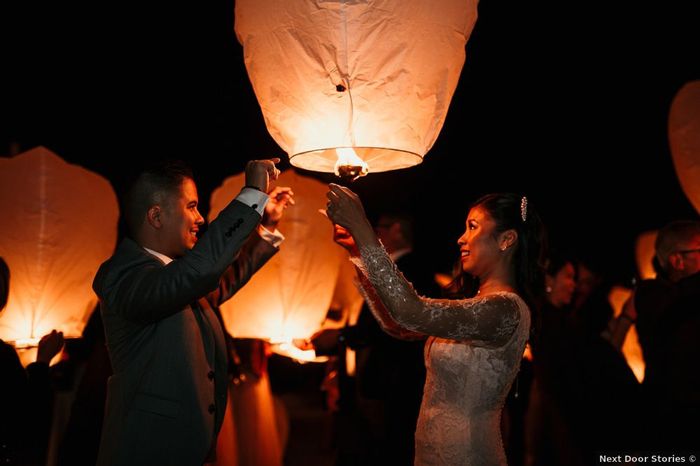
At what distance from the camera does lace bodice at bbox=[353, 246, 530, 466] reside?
2.55 metres

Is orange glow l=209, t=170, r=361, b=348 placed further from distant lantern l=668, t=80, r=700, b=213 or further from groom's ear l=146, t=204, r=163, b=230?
distant lantern l=668, t=80, r=700, b=213

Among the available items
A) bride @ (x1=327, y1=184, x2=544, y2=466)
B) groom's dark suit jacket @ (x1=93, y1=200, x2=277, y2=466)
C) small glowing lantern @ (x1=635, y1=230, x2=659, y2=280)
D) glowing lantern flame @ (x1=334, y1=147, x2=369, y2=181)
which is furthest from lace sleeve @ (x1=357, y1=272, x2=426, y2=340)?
small glowing lantern @ (x1=635, y1=230, x2=659, y2=280)

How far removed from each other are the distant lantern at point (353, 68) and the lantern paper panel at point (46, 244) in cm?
201

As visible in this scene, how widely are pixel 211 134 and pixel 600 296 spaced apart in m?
7.89

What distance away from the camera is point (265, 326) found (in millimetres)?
4387

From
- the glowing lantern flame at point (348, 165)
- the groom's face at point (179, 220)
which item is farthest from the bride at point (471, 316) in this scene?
the groom's face at point (179, 220)

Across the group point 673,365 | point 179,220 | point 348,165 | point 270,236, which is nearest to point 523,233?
point 348,165

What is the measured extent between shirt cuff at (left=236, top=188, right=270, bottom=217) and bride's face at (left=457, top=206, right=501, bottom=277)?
3.32ft

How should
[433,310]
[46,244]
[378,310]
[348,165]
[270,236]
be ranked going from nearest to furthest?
[348,165]
[433,310]
[378,310]
[270,236]
[46,244]

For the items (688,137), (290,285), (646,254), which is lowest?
(290,285)

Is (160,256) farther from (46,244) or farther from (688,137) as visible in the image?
(688,137)

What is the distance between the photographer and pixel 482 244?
2877mm

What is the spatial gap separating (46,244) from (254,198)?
192cm

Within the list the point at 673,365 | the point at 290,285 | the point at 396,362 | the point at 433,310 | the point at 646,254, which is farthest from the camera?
the point at 646,254
